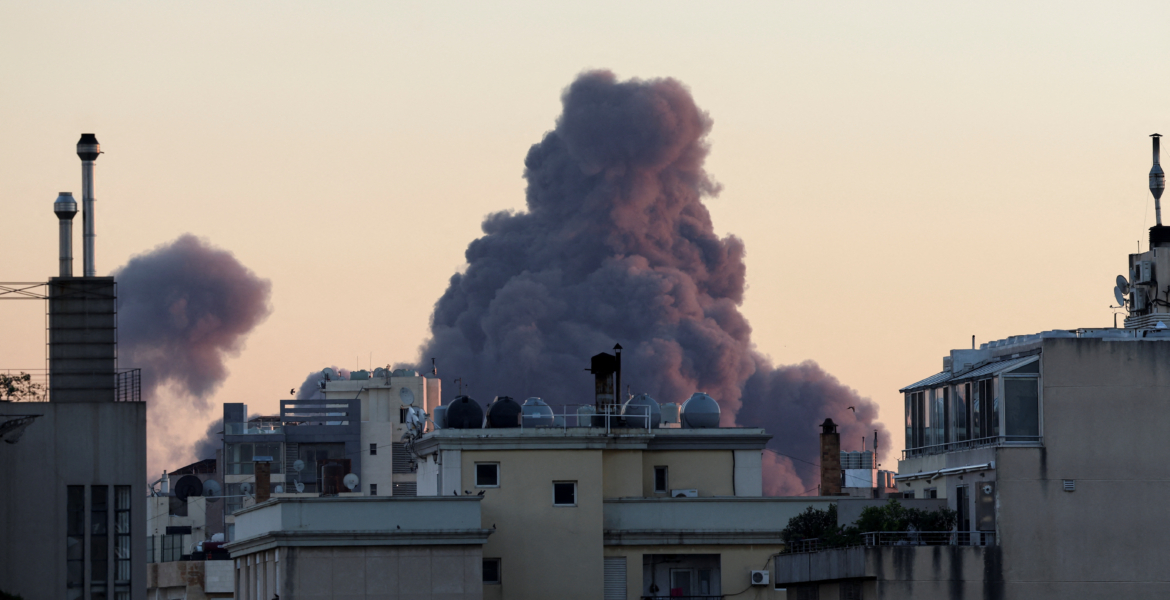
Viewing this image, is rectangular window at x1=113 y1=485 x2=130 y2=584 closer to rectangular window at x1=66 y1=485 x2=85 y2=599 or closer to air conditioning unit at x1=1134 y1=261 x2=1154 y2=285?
rectangular window at x1=66 y1=485 x2=85 y2=599

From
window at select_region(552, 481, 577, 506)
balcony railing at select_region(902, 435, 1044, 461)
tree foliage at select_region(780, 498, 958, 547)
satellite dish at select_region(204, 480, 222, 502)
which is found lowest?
satellite dish at select_region(204, 480, 222, 502)

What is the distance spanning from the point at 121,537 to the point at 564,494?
17.6 metres

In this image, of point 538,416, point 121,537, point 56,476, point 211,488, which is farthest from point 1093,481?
point 211,488

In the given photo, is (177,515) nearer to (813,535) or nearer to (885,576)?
(813,535)

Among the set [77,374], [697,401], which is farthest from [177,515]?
[77,374]

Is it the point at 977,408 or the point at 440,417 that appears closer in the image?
the point at 977,408

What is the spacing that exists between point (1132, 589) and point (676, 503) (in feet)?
64.2

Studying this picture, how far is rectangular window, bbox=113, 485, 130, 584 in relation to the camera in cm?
6219

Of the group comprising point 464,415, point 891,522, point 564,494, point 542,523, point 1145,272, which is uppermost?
point 1145,272

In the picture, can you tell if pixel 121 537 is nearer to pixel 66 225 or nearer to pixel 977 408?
pixel 66 225

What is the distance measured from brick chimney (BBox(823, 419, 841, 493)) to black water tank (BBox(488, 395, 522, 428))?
17.8 metres

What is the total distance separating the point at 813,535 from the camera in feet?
229

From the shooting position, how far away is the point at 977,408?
207ft

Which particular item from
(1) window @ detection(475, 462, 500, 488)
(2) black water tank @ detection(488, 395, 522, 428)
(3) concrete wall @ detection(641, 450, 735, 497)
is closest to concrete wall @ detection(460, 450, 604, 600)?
(1) window @ detection(475, 462, 500, 488)
